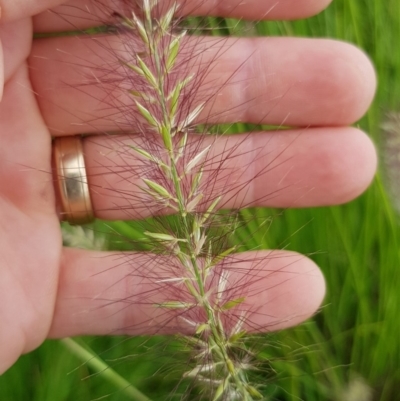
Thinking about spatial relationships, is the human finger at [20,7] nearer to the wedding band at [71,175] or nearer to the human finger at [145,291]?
the wedding band at [71,175]

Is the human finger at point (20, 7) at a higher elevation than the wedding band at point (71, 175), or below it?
higher

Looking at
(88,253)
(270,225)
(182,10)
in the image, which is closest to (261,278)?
(270,225)

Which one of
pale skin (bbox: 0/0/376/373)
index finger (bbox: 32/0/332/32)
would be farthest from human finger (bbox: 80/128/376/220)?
index finger (bbox: 32/0/332/32)

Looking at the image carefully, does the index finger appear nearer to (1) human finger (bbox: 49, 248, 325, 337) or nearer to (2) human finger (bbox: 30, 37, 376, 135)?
(2) human finger (bbox: 30, 37, 376, 135)

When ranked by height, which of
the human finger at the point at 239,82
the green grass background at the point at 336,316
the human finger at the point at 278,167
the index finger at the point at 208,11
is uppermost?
the index finger at the point at 208,11

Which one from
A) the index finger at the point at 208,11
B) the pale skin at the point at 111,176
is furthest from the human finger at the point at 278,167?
the index finger at the point at 208,11

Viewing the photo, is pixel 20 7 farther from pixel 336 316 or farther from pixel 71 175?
pixel 336 316
